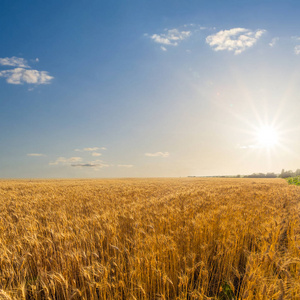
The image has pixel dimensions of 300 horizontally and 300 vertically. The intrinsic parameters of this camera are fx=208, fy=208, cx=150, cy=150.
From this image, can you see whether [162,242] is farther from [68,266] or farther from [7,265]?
[7,265]

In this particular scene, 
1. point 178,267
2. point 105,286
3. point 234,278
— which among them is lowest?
point 234,278

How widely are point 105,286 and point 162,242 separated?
1179mm

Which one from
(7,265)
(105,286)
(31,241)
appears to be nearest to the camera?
(105,286)

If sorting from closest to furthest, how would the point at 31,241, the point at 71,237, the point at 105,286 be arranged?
the point at 105,286
the point at 31,241
the point at 71,237

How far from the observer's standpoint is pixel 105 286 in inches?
89.8

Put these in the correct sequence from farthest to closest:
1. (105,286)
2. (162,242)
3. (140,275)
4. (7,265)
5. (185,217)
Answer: (185,217)
(162,242)
(7,265)
(140,275)
(105,286)

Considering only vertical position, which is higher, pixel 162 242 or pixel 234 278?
pixel 162 242

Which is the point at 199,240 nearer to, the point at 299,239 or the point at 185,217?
the point at 185,217

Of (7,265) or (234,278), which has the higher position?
(7,265)

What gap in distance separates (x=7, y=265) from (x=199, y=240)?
3152 millimetres

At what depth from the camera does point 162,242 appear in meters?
3.24

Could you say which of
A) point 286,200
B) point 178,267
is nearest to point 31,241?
point 178,267

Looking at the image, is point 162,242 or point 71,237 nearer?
point 162,242

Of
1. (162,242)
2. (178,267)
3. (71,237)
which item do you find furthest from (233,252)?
(71,237)
